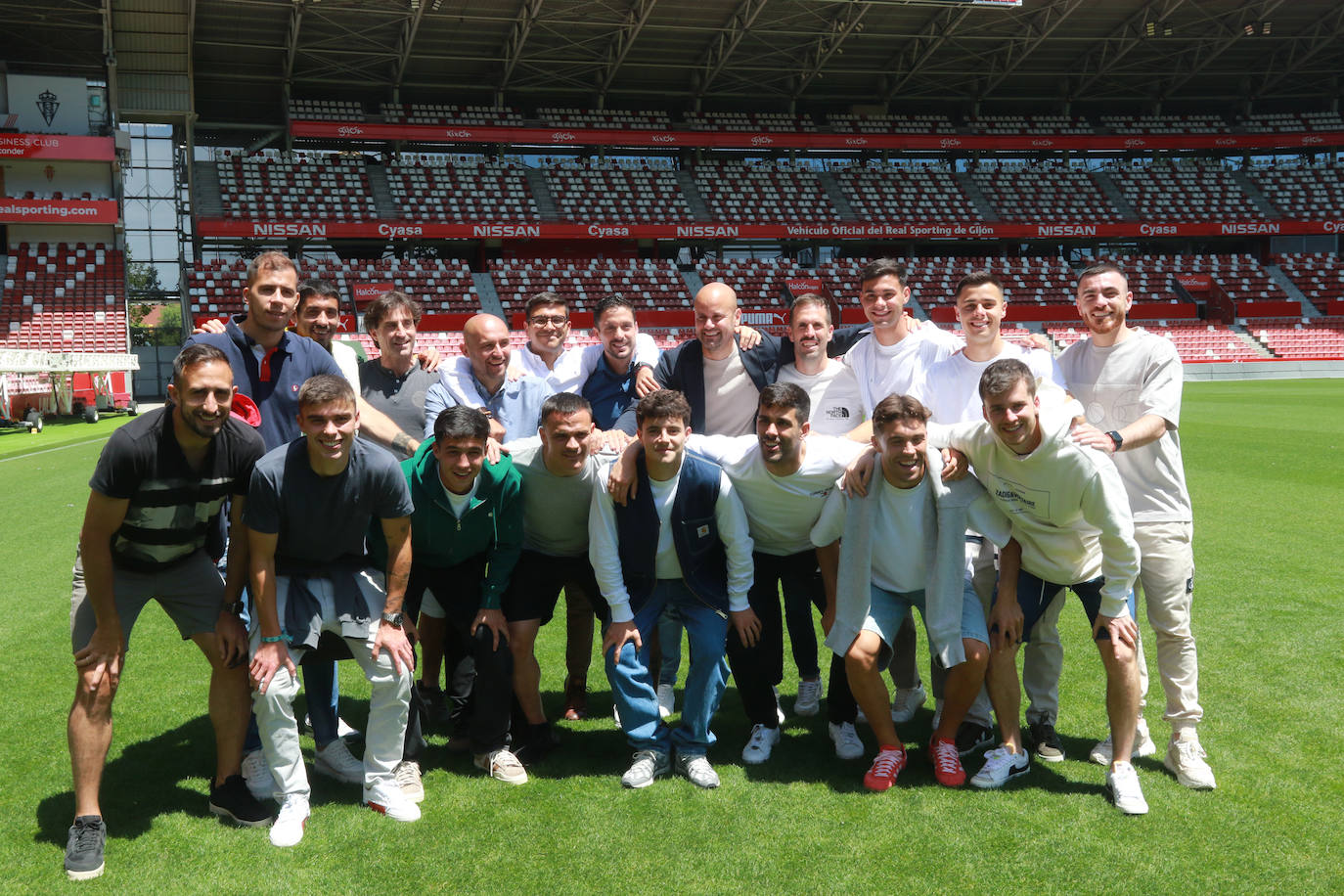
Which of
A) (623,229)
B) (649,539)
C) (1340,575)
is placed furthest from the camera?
(623,229)

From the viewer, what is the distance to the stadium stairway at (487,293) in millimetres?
37031

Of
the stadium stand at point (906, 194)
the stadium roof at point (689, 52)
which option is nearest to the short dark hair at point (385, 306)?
the stadium roof at point (689, 52)

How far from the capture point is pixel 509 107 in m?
41.1

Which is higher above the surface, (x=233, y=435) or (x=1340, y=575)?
(x=233, y=435)

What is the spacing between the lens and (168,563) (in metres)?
3.92

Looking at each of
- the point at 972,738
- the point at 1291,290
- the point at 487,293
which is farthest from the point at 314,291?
the point at 1291,290

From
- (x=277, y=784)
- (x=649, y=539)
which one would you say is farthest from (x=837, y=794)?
(x=277, y=784)

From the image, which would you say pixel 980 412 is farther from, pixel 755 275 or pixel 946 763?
pixel 755 275

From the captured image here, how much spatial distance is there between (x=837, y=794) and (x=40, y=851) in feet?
10.6

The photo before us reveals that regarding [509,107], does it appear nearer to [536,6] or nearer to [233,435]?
[536,6]

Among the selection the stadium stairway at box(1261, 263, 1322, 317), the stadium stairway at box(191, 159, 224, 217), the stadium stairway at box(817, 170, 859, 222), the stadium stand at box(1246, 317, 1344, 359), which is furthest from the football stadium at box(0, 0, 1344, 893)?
the stadium stairway at box(817, 170, 859, 222)

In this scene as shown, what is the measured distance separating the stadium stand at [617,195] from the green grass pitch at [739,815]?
3670 centimetres

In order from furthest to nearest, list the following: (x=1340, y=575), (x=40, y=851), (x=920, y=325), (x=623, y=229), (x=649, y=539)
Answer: (x=623, y=229) → (x=1340, y=575) → (x=920, y=325) → (x=649, y=539) → (x=40, y=851)

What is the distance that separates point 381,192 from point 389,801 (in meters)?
38.9
